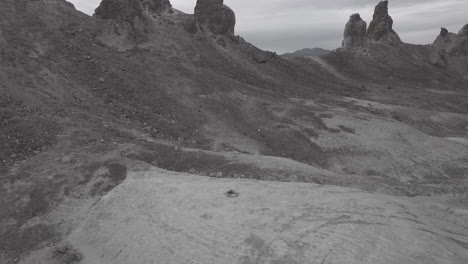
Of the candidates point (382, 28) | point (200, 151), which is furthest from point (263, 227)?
point (382, 28)

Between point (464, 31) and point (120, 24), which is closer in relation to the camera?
point (120, 24)

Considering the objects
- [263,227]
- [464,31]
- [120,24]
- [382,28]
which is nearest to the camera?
[263,227]

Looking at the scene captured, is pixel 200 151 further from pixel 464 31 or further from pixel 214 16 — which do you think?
pixel 464 31

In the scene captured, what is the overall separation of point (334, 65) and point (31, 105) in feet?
184

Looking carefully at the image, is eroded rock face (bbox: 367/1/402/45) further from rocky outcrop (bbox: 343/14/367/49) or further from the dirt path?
the dirt path

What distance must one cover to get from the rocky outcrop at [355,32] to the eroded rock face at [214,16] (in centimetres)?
3167

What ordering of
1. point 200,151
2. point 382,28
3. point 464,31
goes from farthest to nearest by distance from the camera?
point 464,31
point 382,28
point 200,151

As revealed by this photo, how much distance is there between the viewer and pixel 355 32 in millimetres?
74625

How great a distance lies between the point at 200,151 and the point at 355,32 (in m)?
62.8

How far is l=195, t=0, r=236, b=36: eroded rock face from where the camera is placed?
53.2 meters

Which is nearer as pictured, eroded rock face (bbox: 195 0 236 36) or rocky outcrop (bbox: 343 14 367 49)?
eroded rock face (bbox: 195 0 236 36)

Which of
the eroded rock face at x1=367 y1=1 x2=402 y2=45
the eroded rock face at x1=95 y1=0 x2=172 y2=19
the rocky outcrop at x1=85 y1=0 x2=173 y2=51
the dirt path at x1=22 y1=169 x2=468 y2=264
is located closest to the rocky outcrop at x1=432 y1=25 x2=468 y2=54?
the eroded rock face at x1=367 y1=1 x2=402 y2=45

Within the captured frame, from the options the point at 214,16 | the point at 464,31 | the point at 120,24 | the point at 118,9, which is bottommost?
the point at 120,24

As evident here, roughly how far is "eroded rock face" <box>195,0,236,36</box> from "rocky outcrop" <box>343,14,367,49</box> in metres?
31.7
